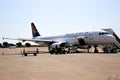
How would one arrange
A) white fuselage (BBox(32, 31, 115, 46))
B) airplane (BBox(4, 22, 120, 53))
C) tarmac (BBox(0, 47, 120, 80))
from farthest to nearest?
airplane (BBox(4, 22, 120, 53)), white fuselage (BBox(32, 31, 115, 46)), tarmac (BBox(0, 47, 120, 80))

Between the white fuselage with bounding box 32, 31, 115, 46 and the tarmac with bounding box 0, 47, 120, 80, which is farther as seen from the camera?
the white fuselage with bounding box 32, 31, 115, 46

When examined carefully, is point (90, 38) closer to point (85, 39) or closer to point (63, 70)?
point (85, 39)

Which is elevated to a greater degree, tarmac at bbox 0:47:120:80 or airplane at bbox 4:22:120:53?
airplane at bbox 4:22:120:53

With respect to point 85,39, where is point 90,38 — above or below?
above

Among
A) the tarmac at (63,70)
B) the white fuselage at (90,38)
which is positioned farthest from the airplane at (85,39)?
the tarmac at (63,70)

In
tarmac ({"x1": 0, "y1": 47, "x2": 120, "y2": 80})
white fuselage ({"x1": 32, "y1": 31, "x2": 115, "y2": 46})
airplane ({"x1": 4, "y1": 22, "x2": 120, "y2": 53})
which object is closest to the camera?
tarmac ({"x1": 0, "y1": 47, "x2": 120, "y2": 80})

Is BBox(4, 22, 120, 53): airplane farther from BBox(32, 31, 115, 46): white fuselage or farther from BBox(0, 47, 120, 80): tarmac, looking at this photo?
BBox(0, 47, 120, 80): tarmac

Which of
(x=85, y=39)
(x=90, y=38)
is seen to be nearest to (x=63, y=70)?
(x=90, y=38)

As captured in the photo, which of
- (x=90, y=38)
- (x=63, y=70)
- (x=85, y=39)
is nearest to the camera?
(x=63, y=70)

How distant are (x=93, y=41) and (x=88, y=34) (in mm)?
1559

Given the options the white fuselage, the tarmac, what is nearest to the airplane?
the white fuselage

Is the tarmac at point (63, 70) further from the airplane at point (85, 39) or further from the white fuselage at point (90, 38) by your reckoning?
the airplane at point (85, 39)

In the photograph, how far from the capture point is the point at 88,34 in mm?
47219

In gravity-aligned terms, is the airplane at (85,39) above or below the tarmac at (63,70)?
above
